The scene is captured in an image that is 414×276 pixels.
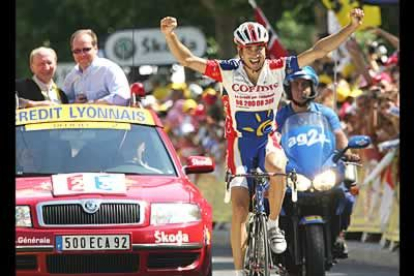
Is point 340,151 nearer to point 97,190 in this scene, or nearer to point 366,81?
point 97,190

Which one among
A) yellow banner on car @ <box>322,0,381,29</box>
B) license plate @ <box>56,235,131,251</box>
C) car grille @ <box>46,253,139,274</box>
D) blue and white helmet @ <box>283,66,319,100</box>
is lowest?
car grille @ <box>46,253,139,274</box>

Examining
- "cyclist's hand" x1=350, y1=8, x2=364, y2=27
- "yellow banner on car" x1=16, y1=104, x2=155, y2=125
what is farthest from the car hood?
"cyclist's hand" x1=350, y1=8, x2=364, y2=27

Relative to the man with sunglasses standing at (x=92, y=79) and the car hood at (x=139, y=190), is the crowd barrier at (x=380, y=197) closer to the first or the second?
the man with sunglasses standing at (x=92, y=79)

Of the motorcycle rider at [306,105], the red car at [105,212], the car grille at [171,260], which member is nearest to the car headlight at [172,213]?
the red car at [105,212]

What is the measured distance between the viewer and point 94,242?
37.0 ft

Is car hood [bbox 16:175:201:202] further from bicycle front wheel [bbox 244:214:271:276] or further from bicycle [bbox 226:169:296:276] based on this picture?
bicycle front wheel [bbox 244:214:271:276]

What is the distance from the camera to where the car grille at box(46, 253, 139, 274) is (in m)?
11.2

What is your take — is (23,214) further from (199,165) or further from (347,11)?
(347,11)

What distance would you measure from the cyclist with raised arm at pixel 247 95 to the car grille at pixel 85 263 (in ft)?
3.85

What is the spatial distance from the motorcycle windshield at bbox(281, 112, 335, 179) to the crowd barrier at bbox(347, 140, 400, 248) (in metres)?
3.20

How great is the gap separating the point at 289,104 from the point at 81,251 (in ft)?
12.1

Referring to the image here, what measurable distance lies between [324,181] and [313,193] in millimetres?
172

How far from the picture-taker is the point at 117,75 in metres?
14.4

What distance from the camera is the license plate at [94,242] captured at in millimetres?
11250
